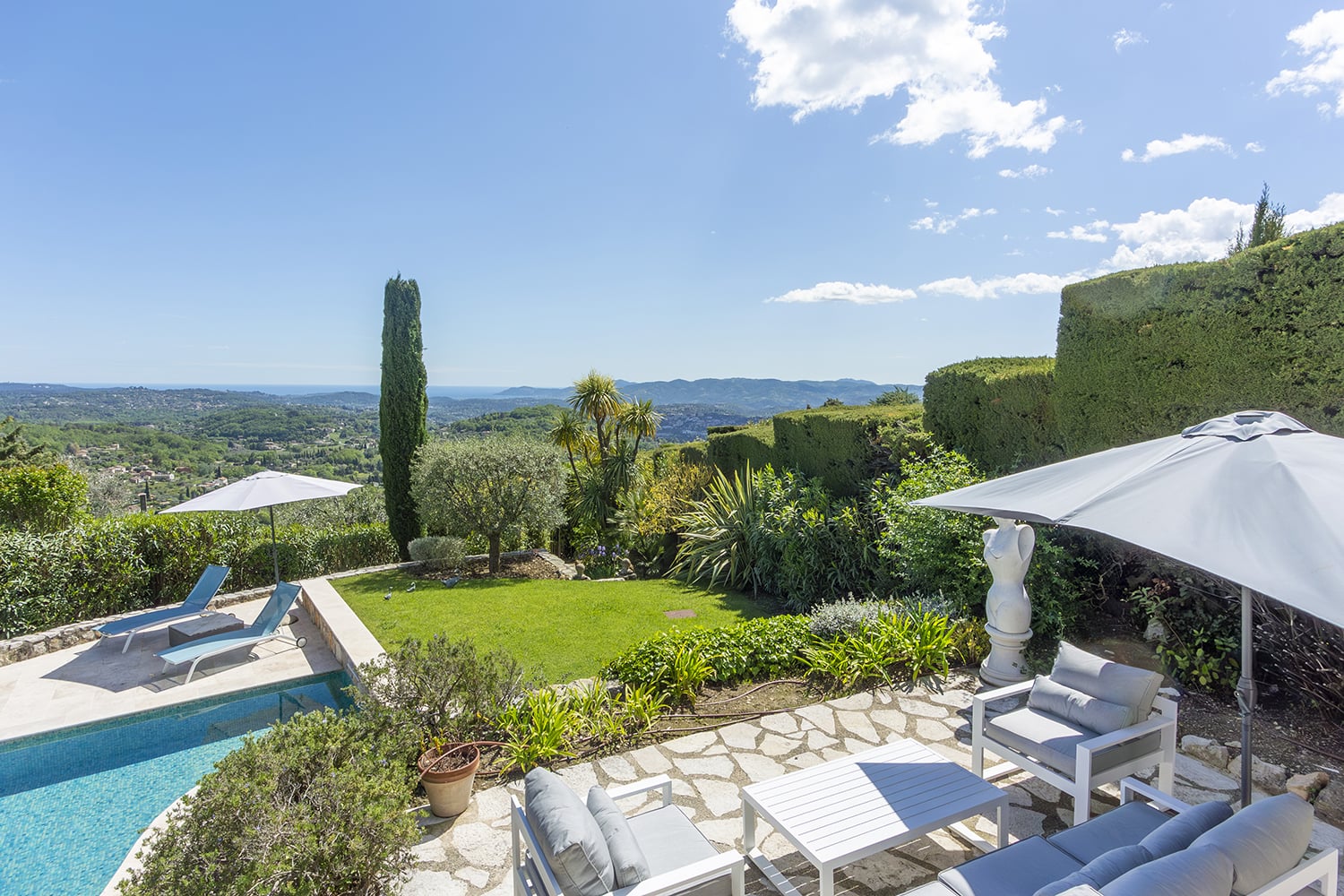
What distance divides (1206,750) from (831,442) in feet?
21.6

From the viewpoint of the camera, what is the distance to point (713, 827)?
3.65m

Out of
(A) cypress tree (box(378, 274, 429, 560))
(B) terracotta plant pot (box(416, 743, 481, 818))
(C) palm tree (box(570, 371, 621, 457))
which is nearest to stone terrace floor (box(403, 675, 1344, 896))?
(B) terracotta plant pot (box(416, 743, 481, 818))

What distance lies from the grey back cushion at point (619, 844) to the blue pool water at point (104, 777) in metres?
3.76

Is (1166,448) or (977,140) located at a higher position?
(977,140)

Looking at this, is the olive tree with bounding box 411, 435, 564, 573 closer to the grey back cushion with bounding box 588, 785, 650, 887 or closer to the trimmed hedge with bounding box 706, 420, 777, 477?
the trimmed hedge with bounding box 706, 420, 777, 477

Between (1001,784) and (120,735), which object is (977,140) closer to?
(1001,784)

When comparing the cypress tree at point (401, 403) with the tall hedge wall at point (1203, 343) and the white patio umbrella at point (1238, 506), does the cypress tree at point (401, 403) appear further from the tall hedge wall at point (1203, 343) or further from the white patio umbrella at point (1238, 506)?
the white patio umbrella at point (1238, 506)

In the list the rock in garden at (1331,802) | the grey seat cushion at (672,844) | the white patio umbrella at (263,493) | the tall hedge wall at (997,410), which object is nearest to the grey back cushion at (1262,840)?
the grey seat cushion at (672,844)

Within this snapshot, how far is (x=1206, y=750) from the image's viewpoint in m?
4.13

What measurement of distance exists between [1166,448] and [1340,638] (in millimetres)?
2852

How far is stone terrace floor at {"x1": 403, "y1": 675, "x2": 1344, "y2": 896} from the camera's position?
10.7 ft

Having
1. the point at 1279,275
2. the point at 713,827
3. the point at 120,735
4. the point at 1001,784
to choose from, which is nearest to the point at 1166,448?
the point at 1001,784

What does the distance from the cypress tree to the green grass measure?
7.67 feet

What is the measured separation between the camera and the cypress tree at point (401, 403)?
13273 millimetres
